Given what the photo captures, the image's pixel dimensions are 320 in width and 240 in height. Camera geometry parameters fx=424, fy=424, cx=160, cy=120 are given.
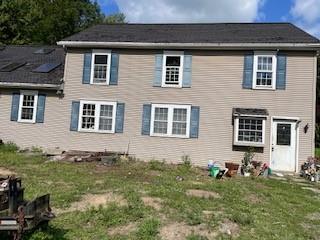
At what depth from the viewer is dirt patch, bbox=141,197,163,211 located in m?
9.07

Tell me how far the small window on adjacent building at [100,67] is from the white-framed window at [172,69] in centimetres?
250

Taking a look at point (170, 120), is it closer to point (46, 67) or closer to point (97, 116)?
point (97, 116)

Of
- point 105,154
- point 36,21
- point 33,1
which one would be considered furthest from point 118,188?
point 33,1

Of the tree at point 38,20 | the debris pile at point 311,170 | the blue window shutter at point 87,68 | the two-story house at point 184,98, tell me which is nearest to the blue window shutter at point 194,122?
the two-story house at point 184,98

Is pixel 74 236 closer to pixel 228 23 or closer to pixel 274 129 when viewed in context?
pixel 274 129

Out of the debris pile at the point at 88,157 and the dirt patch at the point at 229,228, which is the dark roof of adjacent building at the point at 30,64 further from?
the dirt patch at the point at 229,228

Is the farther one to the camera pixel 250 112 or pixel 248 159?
pixel 250 112

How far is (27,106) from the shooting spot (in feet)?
63.0

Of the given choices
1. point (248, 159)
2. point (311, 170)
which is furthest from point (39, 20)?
point (311, 170)

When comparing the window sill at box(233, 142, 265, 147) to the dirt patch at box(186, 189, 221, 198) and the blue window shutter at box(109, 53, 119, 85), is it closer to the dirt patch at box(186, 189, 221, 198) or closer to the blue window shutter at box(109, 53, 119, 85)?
the blue window shutter at box(109, 53, 119, 85)

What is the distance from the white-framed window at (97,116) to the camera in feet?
60.0

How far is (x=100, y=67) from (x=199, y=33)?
4743 mm

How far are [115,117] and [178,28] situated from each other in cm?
574

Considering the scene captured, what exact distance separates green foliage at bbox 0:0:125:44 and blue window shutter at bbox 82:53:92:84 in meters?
18.2
